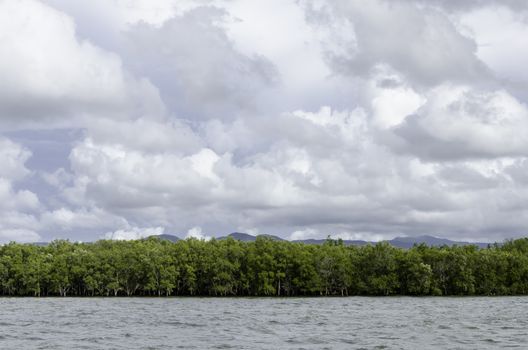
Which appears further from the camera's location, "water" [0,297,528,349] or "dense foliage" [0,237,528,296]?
"dense foliage" [0,237,528,296]

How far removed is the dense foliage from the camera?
179 metres

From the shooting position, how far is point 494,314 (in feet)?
322

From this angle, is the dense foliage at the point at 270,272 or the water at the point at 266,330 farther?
the dense foliage at the point at 270,272

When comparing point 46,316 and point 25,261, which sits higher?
point 25,261

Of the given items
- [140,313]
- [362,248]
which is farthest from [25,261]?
[140,313]

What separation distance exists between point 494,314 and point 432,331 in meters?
29.9

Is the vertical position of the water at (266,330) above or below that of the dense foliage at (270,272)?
below

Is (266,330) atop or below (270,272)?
below

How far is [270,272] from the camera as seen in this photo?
180m

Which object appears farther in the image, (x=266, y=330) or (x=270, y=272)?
(x=270, y=272)

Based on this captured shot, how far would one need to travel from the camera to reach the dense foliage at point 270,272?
178625 millimetres

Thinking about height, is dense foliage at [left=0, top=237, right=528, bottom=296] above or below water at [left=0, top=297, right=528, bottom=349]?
above

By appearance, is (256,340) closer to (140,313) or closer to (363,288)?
(140,313)

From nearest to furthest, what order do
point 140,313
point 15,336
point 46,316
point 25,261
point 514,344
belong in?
point 514,344, point 15,336, point 46,316, point 140,313, point 25,261
